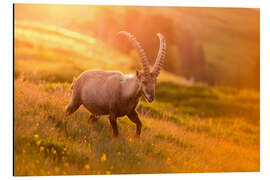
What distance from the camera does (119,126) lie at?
7.90m

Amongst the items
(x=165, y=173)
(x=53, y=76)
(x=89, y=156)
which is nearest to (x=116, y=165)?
(x=89, y=156)

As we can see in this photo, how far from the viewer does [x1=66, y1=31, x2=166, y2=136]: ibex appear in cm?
690

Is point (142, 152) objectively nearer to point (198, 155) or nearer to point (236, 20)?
point (198, 155)

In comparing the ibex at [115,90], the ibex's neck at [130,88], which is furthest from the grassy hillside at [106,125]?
the ibex's neck at [130,88]

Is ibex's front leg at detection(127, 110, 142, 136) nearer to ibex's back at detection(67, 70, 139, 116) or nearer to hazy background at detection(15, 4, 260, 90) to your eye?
ibex's back at detection(67, 70, 139, 116)

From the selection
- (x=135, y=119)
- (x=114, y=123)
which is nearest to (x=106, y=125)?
(x=114, y=123)

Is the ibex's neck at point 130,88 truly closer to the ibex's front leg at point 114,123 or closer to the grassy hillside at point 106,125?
the ibex's front leg at point 114,123

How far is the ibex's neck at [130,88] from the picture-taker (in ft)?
23.3

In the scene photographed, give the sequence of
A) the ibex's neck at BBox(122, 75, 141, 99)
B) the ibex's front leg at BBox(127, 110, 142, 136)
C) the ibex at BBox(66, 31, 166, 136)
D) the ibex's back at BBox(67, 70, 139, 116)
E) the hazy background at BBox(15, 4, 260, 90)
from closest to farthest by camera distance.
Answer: the ibex at BBox(66, 31, 166, 136), the ibex's neck at BBox(122, 75, 141, 99), the ibex's back at BBox(67, 70, 139, 116), the ibex's front leg at BBox(127, 110, 142, 136), the hazy background at BBox(15, 4, 260, 90)

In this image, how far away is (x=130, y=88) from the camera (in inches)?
283

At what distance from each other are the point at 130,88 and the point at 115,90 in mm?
350

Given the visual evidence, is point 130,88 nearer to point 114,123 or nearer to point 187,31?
point 114,123

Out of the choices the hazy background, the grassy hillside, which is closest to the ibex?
the grassy hillside

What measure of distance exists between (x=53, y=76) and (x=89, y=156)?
292 cm
